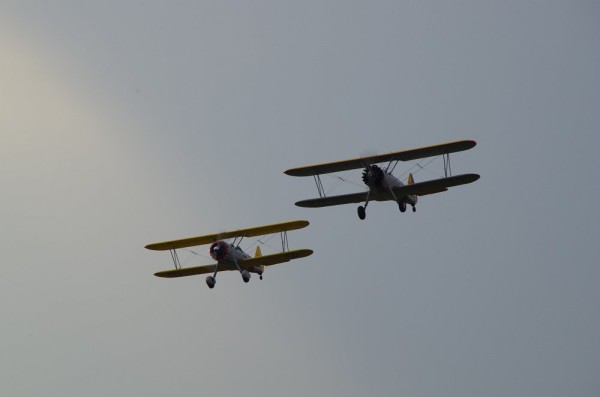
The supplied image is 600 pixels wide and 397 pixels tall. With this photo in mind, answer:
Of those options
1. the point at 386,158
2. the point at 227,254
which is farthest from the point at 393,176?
the point at 227,254

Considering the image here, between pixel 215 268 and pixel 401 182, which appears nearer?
pixel 401 182

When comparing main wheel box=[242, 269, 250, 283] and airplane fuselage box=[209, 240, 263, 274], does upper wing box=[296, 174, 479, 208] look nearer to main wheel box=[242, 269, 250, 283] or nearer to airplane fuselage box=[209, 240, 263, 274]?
airplane fuselage box=[209, 240, 263, 274]

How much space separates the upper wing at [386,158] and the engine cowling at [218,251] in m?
3.86

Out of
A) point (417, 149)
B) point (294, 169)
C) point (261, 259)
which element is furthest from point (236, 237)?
point (417, 149)

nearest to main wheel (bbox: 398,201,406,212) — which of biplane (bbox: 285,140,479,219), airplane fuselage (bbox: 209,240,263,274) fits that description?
biplane (bbox: 285,140,479,219)

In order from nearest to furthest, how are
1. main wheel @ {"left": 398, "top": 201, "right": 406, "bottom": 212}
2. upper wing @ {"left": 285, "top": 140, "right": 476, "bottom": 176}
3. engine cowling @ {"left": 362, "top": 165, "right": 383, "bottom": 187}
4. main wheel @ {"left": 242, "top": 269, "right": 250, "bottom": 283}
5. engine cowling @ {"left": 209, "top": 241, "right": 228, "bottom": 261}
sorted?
upper wing @ {"left": 285, "top": 140, "right": 476, "bottom": 176} < engine cowling @ {"left": 362, "top": 165, "right": 383, "bottom": 187} < main wheel @ {"left": 398, "top": 201, "right": 406, "bottom": 212} < engine cowling @ {"left": 209, "top": 241, "right": 228, "bottom": 261} < main wheel @ {"left": 242, "top": 269, "right": 250, "bottom": 283}

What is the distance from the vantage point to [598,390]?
128 metres

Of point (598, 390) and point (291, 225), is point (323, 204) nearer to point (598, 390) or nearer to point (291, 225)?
point (291, 225)

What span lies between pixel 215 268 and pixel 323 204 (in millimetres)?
5086

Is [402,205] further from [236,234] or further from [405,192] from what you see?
[236,234]

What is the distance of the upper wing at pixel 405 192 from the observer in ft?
154

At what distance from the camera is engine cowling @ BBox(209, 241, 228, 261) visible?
167 ft

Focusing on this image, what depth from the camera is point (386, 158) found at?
4809 cm

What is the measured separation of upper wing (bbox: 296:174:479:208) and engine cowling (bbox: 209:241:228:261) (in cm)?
333
